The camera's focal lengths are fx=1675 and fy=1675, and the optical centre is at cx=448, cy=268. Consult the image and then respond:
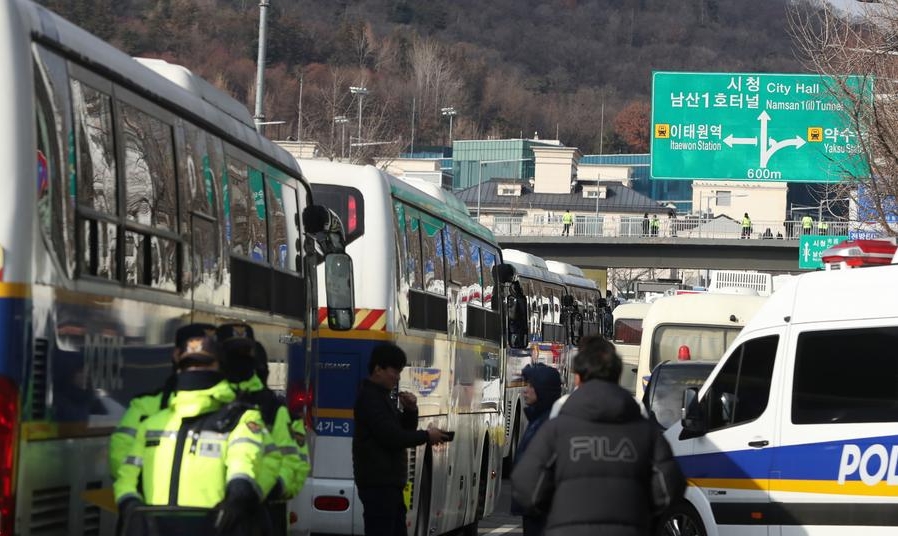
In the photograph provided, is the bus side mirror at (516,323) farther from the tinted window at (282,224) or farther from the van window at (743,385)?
the tinted window at (282,224)

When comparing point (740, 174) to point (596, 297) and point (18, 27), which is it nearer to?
point (596, 297)

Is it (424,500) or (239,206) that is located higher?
(239,206)

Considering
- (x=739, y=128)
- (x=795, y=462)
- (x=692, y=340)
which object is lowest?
(x=795, y=462)

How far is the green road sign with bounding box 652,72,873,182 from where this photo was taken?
34406mm

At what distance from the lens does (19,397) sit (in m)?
5.71

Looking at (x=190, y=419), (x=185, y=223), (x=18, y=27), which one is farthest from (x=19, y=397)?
(x=185, y=223)

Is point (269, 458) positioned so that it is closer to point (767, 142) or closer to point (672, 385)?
point (672, 385)

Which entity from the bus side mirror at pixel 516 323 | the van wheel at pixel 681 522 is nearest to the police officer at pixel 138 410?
the van wheel at pixel 681 522

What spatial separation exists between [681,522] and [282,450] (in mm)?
6089

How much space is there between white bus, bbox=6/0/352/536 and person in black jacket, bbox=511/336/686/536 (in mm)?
1753

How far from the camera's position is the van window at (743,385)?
11234 millimetres

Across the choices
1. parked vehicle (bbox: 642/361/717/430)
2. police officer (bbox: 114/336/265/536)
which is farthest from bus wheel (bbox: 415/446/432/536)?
police officer (bbox: 114/336/265/536)

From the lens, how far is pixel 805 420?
10727mm

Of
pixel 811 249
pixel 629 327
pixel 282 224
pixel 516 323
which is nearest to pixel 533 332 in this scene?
pixel 516 323
